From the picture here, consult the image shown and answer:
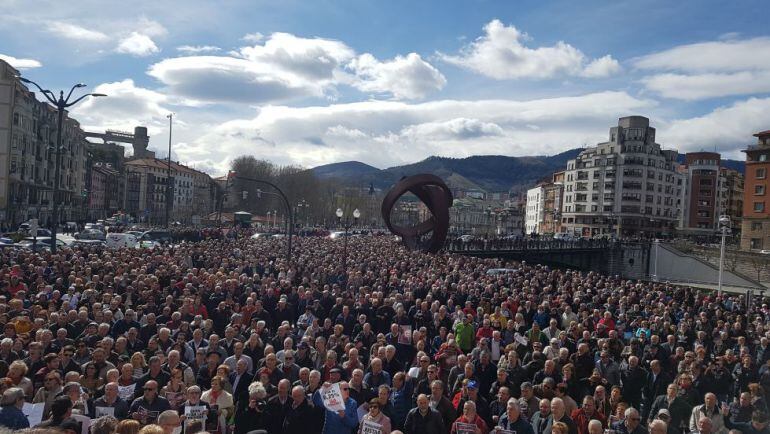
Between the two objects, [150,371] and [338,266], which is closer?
[150,371]

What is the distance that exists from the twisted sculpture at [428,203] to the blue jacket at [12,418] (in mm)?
31642

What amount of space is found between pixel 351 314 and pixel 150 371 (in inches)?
223

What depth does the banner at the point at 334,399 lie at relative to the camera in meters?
7.16

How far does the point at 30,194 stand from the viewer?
62906 mm

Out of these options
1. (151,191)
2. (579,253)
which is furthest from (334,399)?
(151,191)

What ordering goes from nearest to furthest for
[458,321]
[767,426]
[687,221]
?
[767,426]
[458,321]
[687,221]

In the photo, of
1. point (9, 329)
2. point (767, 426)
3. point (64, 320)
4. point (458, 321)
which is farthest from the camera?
point (458, 321)

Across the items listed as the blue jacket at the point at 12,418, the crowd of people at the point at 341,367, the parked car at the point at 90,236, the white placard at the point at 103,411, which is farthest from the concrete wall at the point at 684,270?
the blue jacket at the point at 12,418

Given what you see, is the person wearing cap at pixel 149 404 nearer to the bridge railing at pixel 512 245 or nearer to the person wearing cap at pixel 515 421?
the person wearing cap at pixel 515 421

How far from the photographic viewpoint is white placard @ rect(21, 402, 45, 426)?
632 cm

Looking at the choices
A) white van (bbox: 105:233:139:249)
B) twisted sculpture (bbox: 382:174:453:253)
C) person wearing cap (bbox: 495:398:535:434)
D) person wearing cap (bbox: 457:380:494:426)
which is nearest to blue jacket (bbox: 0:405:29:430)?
person wearing cap (bbox: 457:380:494:426)

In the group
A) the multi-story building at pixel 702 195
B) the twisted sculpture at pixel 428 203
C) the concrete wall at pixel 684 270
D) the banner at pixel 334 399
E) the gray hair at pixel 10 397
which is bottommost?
the concrete wall at pixel 684 270

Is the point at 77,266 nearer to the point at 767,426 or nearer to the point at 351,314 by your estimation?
the point at 351,314

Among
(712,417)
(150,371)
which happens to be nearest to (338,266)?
(150,371)
